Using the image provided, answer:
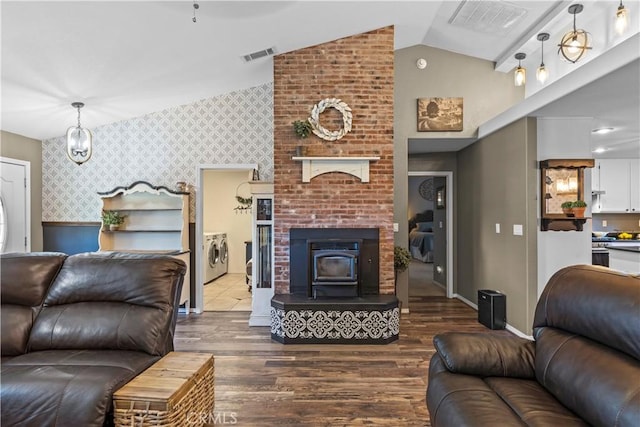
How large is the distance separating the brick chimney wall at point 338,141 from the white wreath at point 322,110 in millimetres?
57

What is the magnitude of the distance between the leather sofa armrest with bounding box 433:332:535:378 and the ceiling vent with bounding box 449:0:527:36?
135 inches

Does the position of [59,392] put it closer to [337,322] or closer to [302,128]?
[337,322]

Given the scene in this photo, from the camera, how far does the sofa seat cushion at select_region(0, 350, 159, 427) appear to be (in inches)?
65.7

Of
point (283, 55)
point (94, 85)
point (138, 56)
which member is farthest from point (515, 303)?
point (94, 85)

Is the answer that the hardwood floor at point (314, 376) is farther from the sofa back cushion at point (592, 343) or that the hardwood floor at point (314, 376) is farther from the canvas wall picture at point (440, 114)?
the canvas wall picture at point (440, 114)

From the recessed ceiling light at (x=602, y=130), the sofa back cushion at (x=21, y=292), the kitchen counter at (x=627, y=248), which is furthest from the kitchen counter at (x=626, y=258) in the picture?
the sofa back cushion at (x=21, y=292)

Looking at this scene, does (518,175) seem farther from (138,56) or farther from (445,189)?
(138,56)

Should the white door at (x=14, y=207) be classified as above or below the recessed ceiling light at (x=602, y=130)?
below

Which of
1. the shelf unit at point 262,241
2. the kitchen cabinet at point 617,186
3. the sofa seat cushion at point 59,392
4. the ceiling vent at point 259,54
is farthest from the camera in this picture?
the kitchen cabinet at point 617,186

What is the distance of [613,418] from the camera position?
142cm

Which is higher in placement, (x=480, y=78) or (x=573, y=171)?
(x=480, y=78)

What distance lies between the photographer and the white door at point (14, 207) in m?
4.69

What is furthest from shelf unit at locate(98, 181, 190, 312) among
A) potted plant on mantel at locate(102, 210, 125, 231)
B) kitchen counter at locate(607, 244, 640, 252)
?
kitchen counter at locate(607, 244, 640, 252)

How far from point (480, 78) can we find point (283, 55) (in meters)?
2.72
